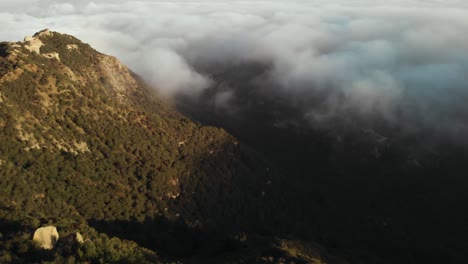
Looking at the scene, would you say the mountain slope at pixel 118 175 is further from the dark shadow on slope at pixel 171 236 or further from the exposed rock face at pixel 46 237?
the exposed rock face at pixel 46 237

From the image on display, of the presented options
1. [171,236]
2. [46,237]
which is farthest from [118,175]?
[46,237]

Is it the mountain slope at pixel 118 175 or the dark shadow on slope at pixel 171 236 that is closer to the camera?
the mountain slope at pixel 118 175

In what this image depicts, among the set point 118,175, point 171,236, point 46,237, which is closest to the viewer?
point 46,237

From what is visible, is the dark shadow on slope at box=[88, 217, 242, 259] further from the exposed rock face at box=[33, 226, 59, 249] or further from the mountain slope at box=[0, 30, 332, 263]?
the exposed rock face at box=[33, 226, 59, 249]

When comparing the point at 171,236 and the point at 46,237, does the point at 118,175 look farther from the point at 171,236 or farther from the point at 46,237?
the point at 46,237

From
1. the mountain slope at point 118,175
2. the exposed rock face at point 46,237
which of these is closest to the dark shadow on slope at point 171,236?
the mountain slope at point 118,175

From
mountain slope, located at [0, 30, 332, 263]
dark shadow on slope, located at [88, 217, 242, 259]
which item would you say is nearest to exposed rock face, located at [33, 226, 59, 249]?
mountain slope, located at [0, 30, 332, 263]
